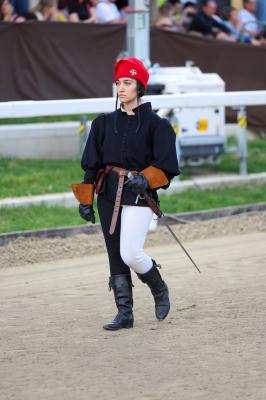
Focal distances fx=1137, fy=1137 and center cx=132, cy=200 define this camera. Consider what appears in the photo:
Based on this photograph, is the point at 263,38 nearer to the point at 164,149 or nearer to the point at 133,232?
the point at 164,149

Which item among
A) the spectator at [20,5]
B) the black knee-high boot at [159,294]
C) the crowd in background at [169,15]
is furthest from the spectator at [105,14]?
the black knee-high boot at [159,294]

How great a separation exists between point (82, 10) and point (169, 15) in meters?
1.53

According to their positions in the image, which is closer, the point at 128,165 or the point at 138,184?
the point at 138,184

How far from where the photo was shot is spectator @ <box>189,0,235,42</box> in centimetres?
1861

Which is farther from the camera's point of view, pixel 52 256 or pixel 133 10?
pixel 133 10

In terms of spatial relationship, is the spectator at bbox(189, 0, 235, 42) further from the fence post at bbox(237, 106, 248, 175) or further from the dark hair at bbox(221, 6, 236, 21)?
the fence post at bbox(237, 106, 248, 175)

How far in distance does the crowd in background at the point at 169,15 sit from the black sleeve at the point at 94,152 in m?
9.84

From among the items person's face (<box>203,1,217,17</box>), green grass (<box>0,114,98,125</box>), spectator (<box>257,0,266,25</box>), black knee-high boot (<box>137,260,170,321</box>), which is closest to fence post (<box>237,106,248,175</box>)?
green grass (<box>0,114,98,125</box>)

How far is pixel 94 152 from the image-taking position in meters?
7.20

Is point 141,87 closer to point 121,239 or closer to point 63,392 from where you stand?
point 121,239

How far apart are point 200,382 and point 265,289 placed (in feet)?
8.63

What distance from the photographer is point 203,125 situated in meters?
14.7

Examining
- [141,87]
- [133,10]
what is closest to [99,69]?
[133,10]

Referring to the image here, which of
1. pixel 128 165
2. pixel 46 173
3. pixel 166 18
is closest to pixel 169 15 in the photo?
pixel 166 18
